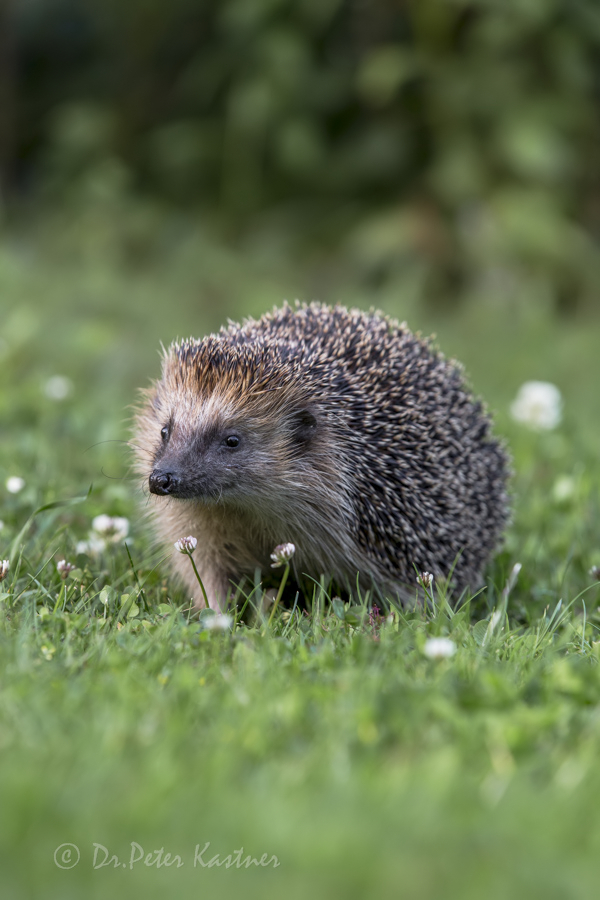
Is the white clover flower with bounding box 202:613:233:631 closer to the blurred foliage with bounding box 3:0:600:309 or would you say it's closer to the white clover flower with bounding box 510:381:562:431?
the white clover flower with bounding box 510:381:562:431

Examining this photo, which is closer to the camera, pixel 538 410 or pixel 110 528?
pixel 110 528

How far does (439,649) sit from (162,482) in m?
1.57

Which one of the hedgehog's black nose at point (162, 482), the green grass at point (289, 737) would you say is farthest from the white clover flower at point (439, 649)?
the hedgehog's black nose at point (162, 482)

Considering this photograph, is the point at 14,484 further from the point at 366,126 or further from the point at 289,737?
the point at 366,126

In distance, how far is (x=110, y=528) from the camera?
189 inches

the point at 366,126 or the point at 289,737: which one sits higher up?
the point at 366,126

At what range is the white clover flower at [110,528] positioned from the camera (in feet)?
15.6

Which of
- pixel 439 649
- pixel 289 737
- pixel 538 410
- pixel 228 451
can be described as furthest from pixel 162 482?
pixel 538 410

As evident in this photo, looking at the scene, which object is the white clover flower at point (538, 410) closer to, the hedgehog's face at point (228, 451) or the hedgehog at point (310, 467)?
the hedgehog at point (310, 467)

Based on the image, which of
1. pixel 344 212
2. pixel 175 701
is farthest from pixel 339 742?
pixel 344 212

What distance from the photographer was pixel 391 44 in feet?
40.9

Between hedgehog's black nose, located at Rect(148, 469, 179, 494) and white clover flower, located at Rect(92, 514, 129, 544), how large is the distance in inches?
20.9

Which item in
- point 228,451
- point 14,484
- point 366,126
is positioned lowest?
point 14,484

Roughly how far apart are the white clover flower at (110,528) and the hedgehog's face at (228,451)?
0.42m
